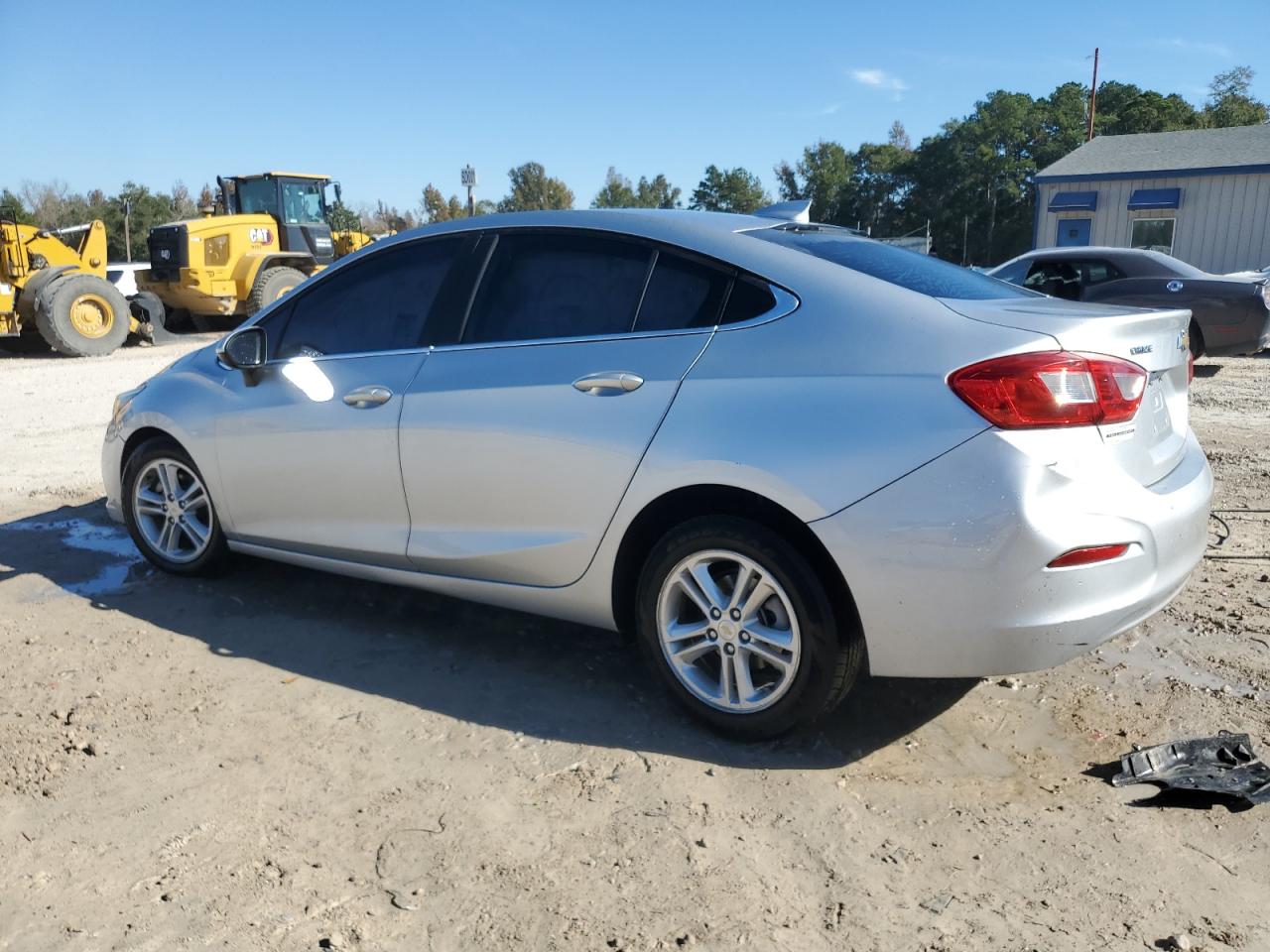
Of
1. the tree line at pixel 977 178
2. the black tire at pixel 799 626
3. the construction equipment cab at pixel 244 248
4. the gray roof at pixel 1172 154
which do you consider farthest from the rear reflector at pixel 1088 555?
the tree line at pixel 977 178

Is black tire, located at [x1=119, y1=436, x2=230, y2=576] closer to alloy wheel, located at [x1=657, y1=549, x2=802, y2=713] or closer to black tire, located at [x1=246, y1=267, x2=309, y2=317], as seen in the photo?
alloy wheel, located at [x1=657, y1=549, x2=802, y2=713]

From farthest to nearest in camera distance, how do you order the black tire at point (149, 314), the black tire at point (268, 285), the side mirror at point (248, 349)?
the black tire at point (149, 314) → the black tire at point (268, 285) → the side mirror at point (248, 349)

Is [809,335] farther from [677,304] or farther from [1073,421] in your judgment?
[1073,421]

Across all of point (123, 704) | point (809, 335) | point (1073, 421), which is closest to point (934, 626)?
point (1073, 421)

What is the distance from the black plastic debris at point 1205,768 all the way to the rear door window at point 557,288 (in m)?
2.09

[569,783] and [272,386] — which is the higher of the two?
[272,386]

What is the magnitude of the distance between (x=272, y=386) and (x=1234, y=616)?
4179mm

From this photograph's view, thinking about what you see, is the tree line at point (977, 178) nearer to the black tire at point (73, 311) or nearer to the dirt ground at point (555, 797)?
the black tire at point (73, 311)

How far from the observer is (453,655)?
13.3 feet

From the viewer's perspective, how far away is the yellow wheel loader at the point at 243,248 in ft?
60.0

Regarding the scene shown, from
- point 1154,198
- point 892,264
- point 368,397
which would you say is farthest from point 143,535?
point 1154,198

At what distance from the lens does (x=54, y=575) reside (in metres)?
5.13

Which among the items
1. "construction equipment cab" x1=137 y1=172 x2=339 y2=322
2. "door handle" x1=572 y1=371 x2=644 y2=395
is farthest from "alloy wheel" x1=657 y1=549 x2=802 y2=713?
"construction equipment cab" x1=137 y1=172 x2=339 y2=322

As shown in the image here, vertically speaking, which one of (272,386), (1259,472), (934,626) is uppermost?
(272,386)
